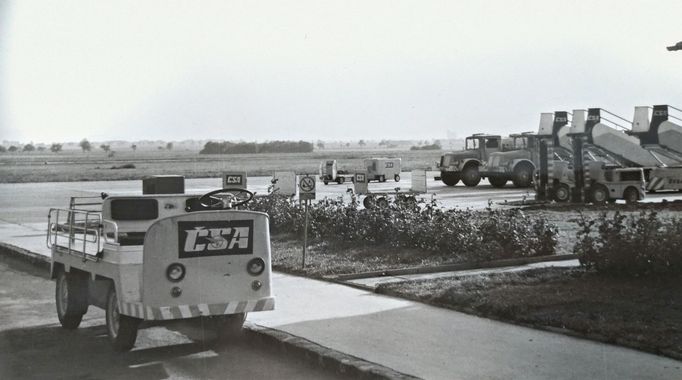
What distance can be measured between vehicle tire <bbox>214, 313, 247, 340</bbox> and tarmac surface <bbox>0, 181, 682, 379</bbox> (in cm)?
34

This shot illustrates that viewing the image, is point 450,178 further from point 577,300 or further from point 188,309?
point 188,309

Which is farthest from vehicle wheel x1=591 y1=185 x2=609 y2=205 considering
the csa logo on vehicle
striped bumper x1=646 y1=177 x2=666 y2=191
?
the csa logo on vehicle

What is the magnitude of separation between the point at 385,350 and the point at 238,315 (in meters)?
1.80

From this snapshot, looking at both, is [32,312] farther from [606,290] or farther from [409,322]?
[606,290]

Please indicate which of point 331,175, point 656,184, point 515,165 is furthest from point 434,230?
point 331,175

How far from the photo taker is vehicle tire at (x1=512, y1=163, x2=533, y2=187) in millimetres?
33750

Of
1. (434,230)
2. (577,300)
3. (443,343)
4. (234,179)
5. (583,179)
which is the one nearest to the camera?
(443,343)

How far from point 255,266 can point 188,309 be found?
77 centimetres

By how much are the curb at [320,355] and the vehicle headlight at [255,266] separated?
66cm

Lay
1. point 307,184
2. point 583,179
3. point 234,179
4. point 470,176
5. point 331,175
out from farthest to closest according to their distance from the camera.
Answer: point 331,175 < point 470,176 < point 583,179 < point 234,179 < point 307,184

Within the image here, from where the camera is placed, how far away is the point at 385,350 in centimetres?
689

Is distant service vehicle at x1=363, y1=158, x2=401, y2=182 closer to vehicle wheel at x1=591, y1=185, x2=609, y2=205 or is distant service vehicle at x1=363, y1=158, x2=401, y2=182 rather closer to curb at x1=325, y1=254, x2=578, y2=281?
vehicle wheel at x1=591, y1=185, x2=609, y2=205

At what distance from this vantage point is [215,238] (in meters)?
7.39

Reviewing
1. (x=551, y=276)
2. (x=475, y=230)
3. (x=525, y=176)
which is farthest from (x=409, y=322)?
(x=525, y=176)
